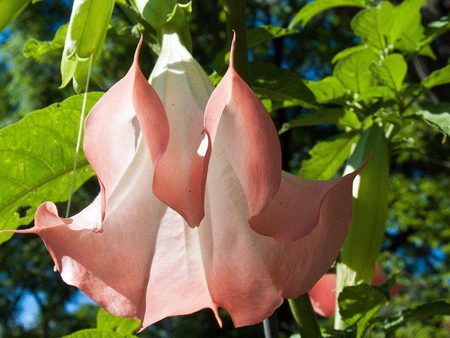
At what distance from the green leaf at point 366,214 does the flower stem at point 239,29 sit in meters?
0.26

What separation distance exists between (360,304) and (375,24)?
440 mm

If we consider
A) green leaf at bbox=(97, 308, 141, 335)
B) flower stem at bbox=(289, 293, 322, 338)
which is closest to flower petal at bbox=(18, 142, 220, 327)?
flower stem at bbox=(289, 293, 322, 338)

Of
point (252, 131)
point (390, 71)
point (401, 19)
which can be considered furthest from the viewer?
point (401, 19)

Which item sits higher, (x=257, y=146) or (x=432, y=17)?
(x=257, y=146)

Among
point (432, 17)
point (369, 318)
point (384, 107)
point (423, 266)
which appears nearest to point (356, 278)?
point (369, 318)

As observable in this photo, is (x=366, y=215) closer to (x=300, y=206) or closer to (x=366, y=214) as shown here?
(x=366, y=214)

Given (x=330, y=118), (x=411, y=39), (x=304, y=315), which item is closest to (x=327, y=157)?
(x=330, y=118)

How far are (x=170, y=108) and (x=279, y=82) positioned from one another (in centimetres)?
27

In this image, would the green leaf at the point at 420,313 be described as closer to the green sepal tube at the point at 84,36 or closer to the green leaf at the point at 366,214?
the green leaf at the point at 366,214

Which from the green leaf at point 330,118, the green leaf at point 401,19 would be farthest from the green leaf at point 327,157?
the green leaf at point 401,19

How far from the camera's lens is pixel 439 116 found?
0.77 m

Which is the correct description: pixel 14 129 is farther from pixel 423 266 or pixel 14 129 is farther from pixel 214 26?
pixel 423 266

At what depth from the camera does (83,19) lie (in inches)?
18.5

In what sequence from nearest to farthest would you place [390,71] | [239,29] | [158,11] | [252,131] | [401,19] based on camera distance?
[252,131]
[158,11]
[239,29]
[390,71]
[401,19]
